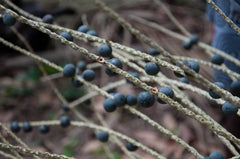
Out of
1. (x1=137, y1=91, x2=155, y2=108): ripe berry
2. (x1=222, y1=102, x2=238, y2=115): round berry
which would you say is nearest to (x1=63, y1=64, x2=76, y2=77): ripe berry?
(x1=137, y1=91, x2=155, y2=108): ripe berry

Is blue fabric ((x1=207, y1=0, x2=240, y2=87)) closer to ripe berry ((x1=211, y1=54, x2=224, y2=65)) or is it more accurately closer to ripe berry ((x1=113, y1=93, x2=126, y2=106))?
ripe berry ((x1=211, y1=54, x2=224, y2=65))

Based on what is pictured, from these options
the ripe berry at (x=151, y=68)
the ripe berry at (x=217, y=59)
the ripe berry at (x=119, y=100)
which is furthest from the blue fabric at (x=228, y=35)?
the ripe berry at (x=119, y=100)

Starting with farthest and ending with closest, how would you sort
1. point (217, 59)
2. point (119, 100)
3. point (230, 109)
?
point (217, 59) → point (119, 100) → point (230, 109)

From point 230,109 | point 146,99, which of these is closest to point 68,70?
point 146,99

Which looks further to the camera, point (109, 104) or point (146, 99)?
point (109, 104)

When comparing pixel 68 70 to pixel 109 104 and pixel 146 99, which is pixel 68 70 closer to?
pixel 109 104

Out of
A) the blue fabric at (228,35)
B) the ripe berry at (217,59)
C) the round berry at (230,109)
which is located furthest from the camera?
the ripe berry at (217,59)

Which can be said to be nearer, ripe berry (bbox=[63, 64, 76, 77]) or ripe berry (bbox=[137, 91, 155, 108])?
ripe berry (bbox=[137, 91, 155, 108])

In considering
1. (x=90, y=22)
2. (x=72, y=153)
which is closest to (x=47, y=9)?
(x=90, y=22)

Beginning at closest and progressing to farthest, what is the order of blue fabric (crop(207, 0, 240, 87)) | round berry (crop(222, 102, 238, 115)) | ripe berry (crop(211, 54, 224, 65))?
1. round berry (crop(222, 102, 238, 115))
2. blue fabric (crop(207, 0, 240, 87))
3. ripe berry (crop(211, 54, 224, 65))

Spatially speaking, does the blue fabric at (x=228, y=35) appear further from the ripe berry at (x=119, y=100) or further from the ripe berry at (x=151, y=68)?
the ripe berry at (x=119, y=100)

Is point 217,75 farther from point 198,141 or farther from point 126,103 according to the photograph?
point 198,141
